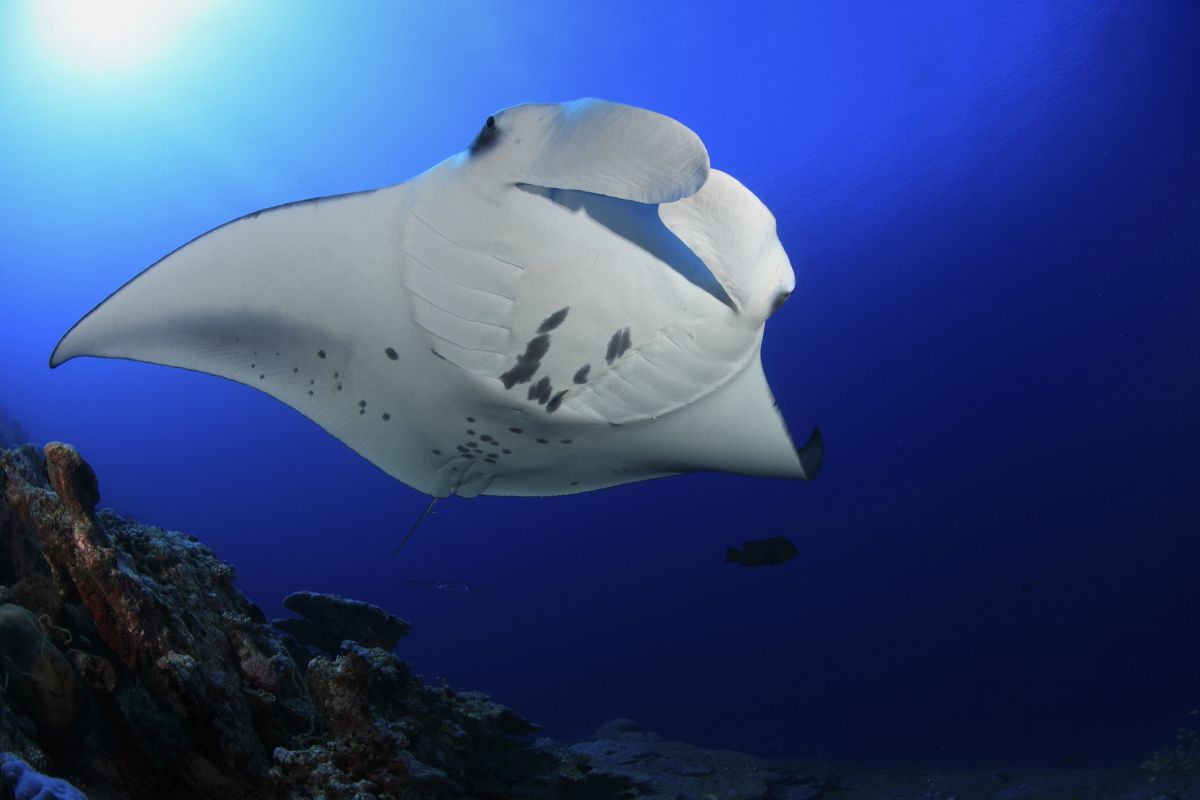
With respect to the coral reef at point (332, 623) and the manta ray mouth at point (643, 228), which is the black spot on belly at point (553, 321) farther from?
the coral reef at point (332, 623)

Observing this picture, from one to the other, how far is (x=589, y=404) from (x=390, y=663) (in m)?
1.62

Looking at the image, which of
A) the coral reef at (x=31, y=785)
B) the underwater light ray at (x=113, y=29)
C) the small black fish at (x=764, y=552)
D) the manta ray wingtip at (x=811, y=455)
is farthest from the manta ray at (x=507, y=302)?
the underwater light ray at (x=113, y=29)

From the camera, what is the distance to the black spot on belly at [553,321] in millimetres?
1753

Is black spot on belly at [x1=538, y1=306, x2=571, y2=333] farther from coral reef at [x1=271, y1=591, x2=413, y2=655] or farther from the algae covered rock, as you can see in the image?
coral reef at [x1=271, y1=591, x2=413, y2=655]

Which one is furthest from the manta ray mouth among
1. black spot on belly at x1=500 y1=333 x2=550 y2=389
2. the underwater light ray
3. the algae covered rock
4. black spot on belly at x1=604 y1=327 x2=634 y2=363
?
the underwater light ray

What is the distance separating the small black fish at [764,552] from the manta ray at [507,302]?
59.1 inches

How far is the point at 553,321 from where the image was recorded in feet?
5.84

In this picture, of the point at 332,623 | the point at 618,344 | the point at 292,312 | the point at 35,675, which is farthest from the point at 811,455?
the point at 332,623

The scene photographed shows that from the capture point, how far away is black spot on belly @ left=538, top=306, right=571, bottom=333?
1753 mm

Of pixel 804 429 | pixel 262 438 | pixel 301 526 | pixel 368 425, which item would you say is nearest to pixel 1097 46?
pixel 804 429

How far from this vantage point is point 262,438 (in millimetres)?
26547

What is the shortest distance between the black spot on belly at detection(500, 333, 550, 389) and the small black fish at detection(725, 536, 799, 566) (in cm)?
229

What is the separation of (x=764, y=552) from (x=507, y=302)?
2.83 meters

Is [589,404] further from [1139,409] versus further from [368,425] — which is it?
[1139,409]
